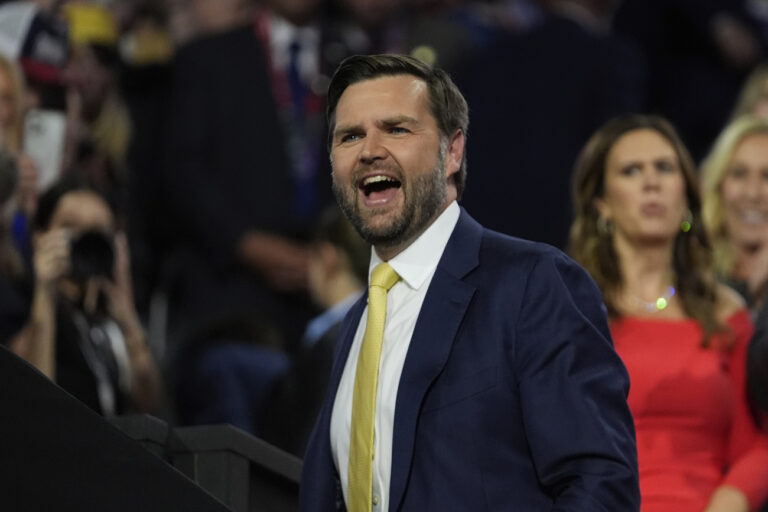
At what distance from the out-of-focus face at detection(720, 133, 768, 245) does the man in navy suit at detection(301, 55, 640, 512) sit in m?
2.18

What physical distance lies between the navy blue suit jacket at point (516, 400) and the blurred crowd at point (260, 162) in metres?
1.39

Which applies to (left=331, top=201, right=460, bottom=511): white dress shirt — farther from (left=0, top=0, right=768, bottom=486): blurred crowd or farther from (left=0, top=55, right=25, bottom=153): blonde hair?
(left=0, top=55, right=25, bottom=153): blonde hair

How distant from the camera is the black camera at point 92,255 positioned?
189 inches

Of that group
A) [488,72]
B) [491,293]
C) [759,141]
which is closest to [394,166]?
[491,293]

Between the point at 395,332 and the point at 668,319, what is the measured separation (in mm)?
1333

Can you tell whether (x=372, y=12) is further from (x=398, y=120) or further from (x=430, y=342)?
(x=430, y=342)

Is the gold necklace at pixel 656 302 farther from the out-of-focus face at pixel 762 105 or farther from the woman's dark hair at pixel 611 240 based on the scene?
the out-of-focus face at pixel 762 105

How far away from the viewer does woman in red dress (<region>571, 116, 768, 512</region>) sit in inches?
144

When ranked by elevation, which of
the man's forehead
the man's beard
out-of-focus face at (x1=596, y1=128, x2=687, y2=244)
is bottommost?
out-of-focus face at (x1=596, y1=128, x2=687, y2=244)

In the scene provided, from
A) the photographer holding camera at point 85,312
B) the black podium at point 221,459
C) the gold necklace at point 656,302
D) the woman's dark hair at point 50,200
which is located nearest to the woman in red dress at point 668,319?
the gold necklace at point 656,302

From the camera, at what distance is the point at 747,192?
486cm

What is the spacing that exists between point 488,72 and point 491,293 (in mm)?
3858

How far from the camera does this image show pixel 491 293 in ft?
8.73

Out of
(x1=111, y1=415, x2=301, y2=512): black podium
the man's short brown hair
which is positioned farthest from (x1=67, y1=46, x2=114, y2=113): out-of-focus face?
the man's short brown hair
